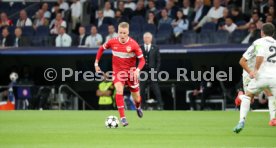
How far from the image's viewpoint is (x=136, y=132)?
51.6 feet

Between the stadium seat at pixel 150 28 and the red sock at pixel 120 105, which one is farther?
the stadium seat at pixel 150 28

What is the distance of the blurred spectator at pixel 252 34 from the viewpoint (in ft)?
84.7

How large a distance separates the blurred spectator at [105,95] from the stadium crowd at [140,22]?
62.8 inches

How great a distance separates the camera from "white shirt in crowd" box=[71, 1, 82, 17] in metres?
30.8

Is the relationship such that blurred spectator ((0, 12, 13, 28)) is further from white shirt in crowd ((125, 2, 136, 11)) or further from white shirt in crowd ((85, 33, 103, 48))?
white shirt in crowd ((125, 2, 136, 11))

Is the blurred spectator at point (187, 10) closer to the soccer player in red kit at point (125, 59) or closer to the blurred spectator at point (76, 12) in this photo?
the blurred spectator at point (76, 12)

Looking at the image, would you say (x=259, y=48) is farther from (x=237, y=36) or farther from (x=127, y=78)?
(x=237, y=36)

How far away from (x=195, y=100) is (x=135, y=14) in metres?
4.23

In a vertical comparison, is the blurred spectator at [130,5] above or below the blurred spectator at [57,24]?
above

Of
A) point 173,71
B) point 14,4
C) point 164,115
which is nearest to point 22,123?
point 164,115

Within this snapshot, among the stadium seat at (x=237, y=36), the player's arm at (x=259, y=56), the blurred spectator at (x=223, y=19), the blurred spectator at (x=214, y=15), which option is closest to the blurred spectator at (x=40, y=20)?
the blurred spectator at (x=214, y=15)

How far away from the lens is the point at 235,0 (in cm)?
2945

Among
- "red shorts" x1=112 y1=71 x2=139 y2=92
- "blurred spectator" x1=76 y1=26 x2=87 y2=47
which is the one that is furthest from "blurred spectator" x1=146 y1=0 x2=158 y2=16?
"red shorts" x1=112 y1=71 x2=139 y2=92

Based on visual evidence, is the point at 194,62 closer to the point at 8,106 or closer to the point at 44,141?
the point at 8,106
